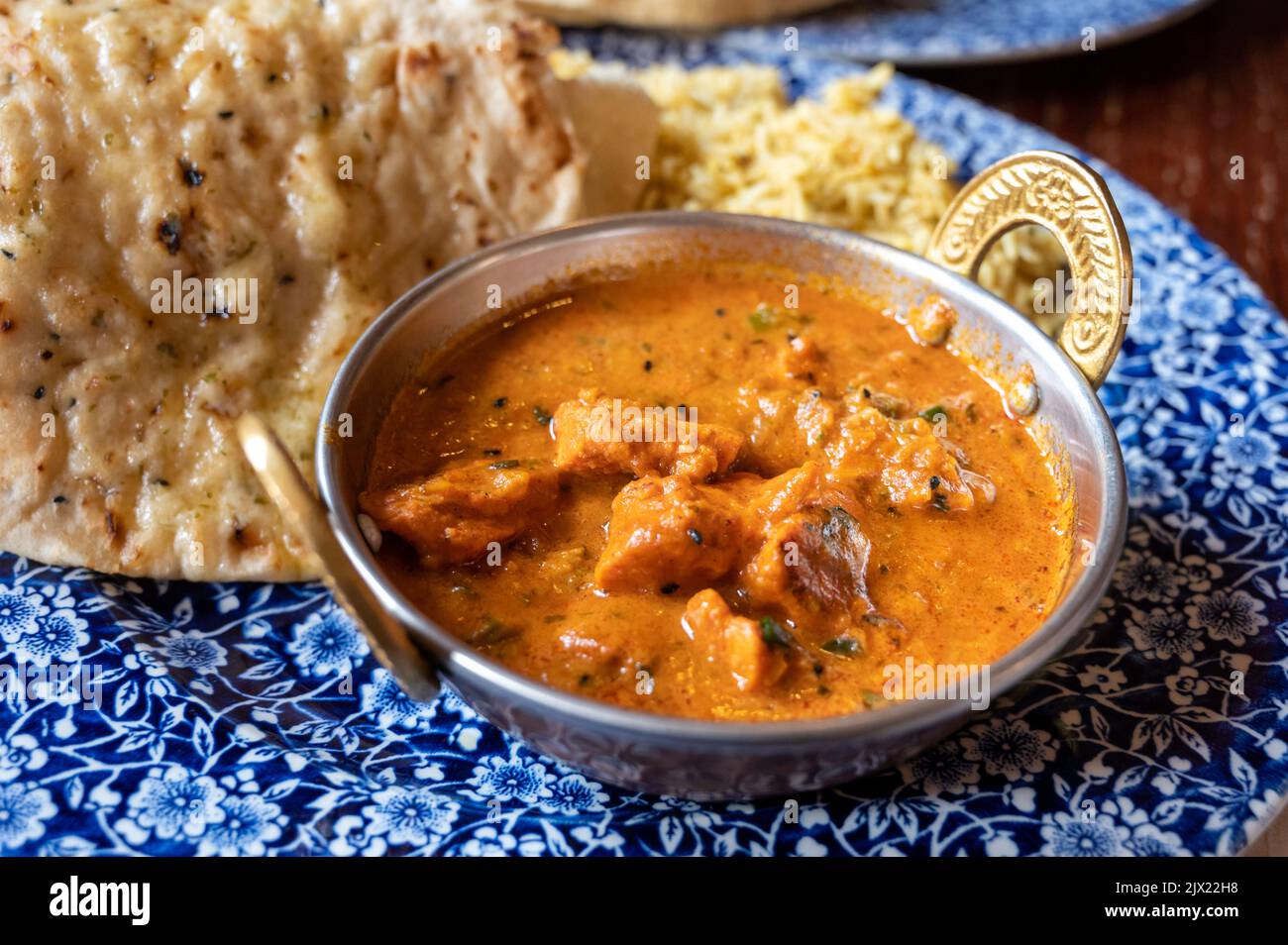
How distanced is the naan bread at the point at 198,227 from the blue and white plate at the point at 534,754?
0.73ft

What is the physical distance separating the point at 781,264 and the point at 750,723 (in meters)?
1.68

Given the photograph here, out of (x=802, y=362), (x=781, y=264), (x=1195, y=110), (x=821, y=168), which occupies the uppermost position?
(x=1195, y=110)

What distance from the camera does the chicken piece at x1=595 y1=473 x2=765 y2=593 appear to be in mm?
2359

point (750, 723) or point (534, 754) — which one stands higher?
point (750, 723)

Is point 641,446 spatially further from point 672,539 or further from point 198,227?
point 198,227

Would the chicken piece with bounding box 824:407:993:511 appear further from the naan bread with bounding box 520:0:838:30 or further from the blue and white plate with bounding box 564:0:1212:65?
the naan bread with bounding box 520:0:838:30

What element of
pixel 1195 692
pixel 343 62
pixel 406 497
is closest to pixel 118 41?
pixel 343 62

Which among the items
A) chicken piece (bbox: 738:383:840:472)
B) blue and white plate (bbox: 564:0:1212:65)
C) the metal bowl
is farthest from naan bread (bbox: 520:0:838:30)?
chicken piece (bbox: 738:383:840:472)

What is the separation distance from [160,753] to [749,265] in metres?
1.99

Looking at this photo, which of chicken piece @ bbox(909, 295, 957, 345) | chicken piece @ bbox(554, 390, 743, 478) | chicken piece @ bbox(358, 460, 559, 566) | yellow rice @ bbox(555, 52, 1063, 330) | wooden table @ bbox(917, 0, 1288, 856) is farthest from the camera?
wooden table @ bbox(917, 0, 1288, 856)

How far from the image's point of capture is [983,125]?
4527mm

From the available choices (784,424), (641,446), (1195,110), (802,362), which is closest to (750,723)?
(641,446)

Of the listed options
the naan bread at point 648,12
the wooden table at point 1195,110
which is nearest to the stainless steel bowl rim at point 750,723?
the wooden table at point 1195,110

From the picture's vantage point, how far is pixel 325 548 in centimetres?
207
